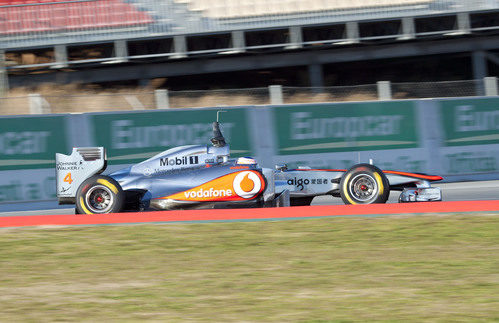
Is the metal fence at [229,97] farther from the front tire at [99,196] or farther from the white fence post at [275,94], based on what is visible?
the front tire at [99,196]

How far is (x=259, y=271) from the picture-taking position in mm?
6352

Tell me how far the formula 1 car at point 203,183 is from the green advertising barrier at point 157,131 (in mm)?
4339

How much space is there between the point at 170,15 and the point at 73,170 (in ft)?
45.3

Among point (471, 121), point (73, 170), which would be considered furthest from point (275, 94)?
point (73, 170)

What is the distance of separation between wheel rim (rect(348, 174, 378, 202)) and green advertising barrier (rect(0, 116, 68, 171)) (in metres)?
6.39

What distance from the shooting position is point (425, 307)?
16.8 ft

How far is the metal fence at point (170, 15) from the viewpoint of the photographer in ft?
71.7

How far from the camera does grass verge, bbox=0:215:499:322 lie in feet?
16.9

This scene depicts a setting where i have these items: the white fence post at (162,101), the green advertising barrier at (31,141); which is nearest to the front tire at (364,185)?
the green advertising barrier at (31,141)

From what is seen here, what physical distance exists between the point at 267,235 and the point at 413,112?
7.87 metres

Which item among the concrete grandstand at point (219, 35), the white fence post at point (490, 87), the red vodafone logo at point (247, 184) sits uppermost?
the concrete grandstand at point (219, 35)

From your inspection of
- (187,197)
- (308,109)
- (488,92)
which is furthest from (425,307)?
(488,92)

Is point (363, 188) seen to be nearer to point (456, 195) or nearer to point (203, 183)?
point (203, 183)

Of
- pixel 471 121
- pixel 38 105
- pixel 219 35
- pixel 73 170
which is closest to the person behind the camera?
pixel 73 170
